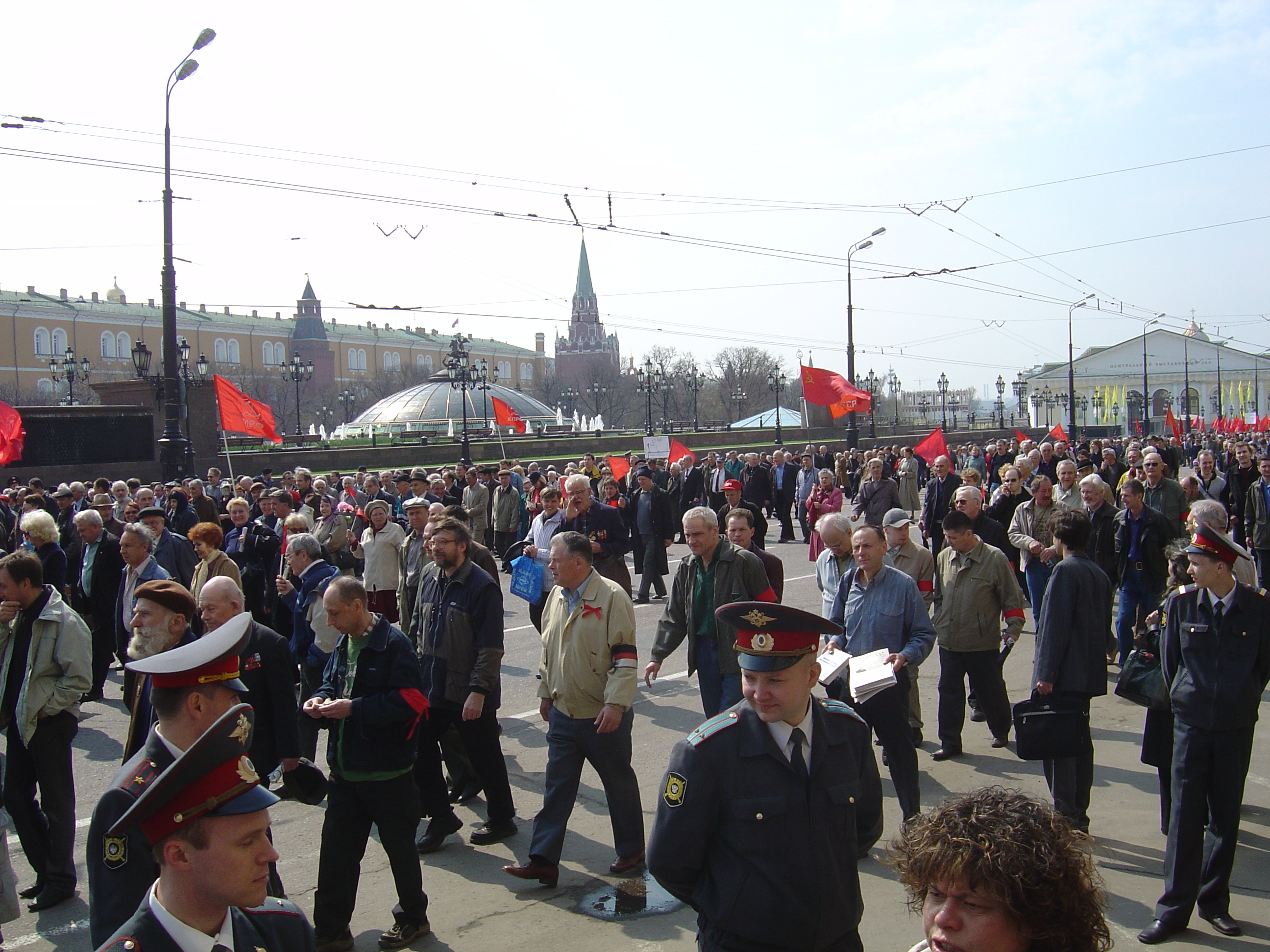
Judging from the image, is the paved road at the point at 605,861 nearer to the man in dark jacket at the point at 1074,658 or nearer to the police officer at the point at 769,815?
the man in dark jacket at the point at 1074,658

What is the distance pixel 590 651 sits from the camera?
4895 mm

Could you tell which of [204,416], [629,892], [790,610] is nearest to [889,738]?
[629,892]

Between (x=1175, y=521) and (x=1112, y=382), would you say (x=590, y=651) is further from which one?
(x=1112, y=382)

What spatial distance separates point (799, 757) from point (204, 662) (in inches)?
70.2

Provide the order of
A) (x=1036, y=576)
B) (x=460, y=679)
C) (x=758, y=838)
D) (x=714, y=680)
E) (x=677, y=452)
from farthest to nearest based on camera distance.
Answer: (x=677, y=452) < (x=1036, y=576) < (x=714, y=680) < (x=460, y=679) < (x=758, y=838)

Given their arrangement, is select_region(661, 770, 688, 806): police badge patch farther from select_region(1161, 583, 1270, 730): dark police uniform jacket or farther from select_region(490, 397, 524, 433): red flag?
select_region(490, 397, 524, 433): red flag

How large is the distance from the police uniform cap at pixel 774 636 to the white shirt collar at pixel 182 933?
60.2 inches

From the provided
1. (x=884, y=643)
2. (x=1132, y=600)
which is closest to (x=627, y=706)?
(x=884, y=643)

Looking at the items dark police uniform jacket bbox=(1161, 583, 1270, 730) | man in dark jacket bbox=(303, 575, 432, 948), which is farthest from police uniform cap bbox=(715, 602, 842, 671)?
dark police uniform jacket bbox=(1161, 583, 1270, 730)

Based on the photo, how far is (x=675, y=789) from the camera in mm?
2742

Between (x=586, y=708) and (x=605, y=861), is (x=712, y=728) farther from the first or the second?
(x=605, y=861)

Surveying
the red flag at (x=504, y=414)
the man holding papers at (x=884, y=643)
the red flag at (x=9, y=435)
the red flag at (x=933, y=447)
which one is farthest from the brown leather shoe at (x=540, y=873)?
the red flag at (x=504, y=414)

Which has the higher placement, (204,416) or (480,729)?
(204,416)

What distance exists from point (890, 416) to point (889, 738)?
104 metres
